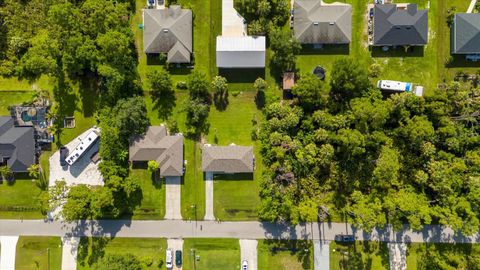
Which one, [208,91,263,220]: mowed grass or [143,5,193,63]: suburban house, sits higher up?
[143,5,193,63]: suburban house

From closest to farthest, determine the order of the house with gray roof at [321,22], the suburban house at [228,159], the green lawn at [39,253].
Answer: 1. the house with gray roof at [321,22]
2. the suburban house at [228,159]
3. the green lawn at [39,253]

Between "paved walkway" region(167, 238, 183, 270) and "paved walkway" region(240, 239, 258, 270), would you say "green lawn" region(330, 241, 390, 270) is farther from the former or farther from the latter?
"paved walkway" region(167, 238, 183, 270)

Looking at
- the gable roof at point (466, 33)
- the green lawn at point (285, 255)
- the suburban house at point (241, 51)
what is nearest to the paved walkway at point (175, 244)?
the green lawn at point (285, 255)

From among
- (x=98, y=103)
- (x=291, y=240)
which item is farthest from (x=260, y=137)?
(x=98, y=103)

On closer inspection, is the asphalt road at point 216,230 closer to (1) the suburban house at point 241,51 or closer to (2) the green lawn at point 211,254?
(2) the green lawn at point 211,254

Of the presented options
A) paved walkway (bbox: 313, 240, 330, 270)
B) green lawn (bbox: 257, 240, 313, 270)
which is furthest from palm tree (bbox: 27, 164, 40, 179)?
paved walkway (bbox: 313, 240, 330, 270)

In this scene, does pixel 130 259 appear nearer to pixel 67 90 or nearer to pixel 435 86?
pixel 67 90
